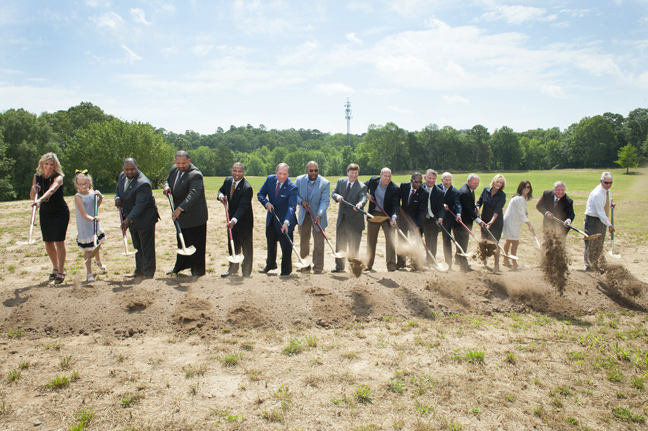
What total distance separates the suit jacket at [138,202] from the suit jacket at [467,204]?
5982 mm

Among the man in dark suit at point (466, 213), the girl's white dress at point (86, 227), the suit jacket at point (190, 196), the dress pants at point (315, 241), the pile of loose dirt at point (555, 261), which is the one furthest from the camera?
the man in dark suit at point (466, 213)

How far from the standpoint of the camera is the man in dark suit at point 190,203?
6.66 m

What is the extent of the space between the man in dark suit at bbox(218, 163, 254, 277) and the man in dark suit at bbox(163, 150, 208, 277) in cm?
46

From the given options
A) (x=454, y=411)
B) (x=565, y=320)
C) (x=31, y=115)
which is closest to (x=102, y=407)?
(x=454, y=411)

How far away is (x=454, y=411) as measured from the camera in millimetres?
3463

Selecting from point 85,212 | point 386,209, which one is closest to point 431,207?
point 386,209

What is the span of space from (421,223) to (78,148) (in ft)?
143

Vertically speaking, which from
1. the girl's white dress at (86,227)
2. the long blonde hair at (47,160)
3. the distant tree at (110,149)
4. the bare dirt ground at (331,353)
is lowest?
the bare dirt ground at (331,353)

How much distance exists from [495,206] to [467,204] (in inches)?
21.6

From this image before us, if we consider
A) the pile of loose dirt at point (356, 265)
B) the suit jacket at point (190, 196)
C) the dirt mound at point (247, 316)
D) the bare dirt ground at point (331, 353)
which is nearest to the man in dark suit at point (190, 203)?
the suit jacket at point (190, 196)

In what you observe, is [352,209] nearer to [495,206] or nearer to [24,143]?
[495,206]

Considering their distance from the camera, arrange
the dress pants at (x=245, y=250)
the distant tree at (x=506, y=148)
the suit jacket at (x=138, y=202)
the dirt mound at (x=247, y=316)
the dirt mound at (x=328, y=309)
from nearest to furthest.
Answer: the dirt mound at (x=247, y=316), the dirt mound at (x=328, y=309), the suit jacket at (x=138, y=202), the dress pants at (x=245, y=250), the distant tree at (x=506, y=148)

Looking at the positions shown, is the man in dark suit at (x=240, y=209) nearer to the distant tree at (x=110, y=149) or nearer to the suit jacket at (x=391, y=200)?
the suit jacket at (x=391, y=200)

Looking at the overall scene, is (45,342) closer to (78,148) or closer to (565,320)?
(565,320)
